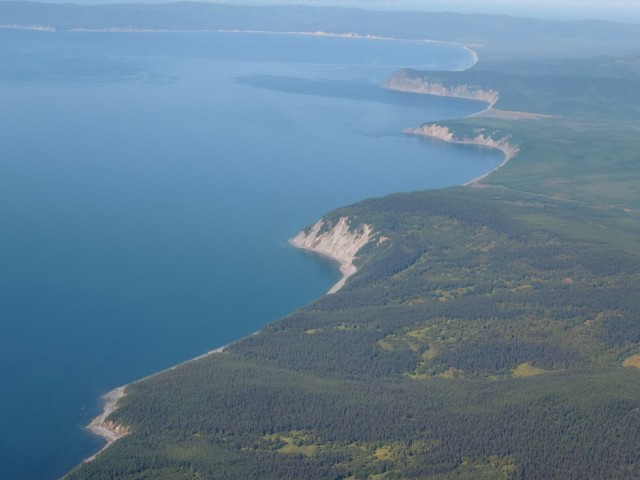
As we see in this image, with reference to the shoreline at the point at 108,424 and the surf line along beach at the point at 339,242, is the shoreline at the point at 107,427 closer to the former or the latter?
the shoreline at the point at 108,424

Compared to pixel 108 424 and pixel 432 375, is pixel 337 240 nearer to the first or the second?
pixel 432 375

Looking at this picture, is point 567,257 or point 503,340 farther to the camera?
point 567,257

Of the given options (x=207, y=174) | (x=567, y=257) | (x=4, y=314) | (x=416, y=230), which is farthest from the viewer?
(x=207, y=174)

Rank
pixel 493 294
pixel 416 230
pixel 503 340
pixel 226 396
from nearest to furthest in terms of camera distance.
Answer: pixel 226 396
pixel 503 340
pixel 493 294
pixel 416 230

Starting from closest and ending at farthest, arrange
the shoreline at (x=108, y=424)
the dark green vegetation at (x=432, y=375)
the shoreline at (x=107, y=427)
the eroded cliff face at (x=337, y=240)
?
the dark green vegetation at (x=432, y=375)
the shoreline at (x=107, y=427)
the shoreline at (x=108, y=424)
the eroded cliff face at (x=337, y=240)

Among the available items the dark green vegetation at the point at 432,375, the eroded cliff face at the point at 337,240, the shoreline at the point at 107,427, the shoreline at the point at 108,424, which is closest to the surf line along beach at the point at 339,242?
the eroded cliff face at the point at 337,240

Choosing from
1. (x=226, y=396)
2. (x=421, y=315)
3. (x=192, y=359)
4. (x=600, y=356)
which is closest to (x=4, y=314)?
(x=192, y=359)

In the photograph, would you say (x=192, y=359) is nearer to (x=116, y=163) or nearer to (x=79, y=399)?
(x=79, y=399)
